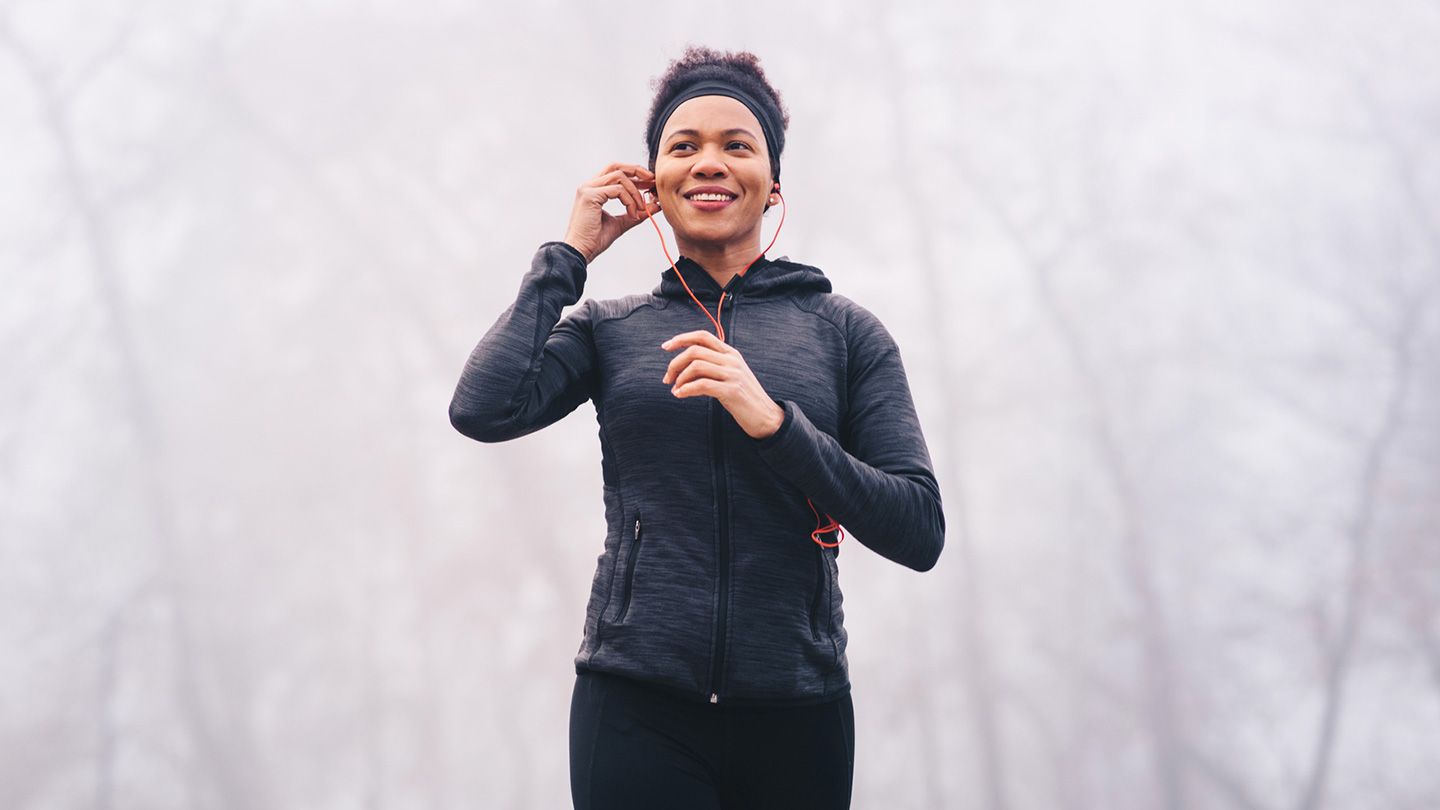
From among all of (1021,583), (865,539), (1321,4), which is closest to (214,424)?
(1021,583)

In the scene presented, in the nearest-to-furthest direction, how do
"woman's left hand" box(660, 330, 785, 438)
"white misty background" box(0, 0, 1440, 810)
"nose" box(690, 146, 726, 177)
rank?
"woman's left hand" box(660, 330, 785, 438) → "nose" box(690, 146, 726, 177) → "white misty background" box(0, 0, 1440, 810)

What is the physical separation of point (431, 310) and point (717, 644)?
6.98 feet

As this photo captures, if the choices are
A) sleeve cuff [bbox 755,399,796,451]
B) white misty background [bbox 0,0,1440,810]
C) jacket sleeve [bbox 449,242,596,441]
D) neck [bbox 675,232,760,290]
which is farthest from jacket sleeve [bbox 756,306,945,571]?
white misty background [bbox 0,0,1440,810]

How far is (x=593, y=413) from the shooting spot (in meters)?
2.97

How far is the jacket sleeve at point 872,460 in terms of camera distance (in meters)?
1.01

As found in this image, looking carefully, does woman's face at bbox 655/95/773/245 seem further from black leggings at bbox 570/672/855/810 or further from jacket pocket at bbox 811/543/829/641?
black leggings at bbox 570/672/855/810

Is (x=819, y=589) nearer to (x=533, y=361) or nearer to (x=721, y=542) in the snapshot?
(x=721, y=542)

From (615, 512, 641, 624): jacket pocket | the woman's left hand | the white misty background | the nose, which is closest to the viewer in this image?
the woman's left hand

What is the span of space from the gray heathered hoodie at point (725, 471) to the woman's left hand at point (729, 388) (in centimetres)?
2

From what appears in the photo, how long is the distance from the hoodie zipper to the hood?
0.55ft

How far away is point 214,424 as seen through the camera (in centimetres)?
287

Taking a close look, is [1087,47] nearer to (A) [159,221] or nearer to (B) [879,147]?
(B) [879,147]

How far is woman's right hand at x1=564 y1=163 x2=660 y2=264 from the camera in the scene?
125 cm

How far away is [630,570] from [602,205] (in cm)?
41
